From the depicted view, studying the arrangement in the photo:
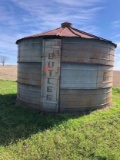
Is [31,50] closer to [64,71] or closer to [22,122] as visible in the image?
[64,71]

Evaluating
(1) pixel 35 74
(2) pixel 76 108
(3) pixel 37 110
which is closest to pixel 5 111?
(3) pixel 37 110

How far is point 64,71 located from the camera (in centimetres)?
946

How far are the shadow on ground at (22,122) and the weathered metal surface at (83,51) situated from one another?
263cm

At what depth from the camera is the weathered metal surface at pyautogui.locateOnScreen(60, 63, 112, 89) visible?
948cm

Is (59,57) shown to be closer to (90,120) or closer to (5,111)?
(90,120)

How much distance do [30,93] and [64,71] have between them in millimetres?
2154

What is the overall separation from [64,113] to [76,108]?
0.65 metres

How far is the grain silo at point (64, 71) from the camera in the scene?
9414mm

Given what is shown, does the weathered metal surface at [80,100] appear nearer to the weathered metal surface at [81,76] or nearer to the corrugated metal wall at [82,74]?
the corrugated metal wall at [82,74]

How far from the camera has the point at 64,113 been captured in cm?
957

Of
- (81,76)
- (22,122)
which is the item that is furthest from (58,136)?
(81,76)

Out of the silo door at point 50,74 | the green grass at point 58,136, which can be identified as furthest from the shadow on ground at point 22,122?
the silo door at point 50,74

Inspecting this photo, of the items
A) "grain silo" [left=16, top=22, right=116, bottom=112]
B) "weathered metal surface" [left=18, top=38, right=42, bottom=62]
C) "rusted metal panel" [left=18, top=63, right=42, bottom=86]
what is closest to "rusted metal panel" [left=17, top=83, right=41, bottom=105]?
"grain silo" [left=16, top=22, right=116, bottom=112]

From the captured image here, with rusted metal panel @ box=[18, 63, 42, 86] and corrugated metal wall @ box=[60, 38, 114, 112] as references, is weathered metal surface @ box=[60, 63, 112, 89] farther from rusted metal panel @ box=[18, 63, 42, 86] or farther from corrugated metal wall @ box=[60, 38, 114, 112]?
rusted metal panel @ box=[18, 63, 42, 86]
